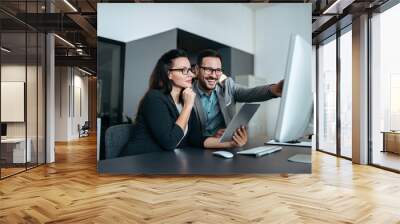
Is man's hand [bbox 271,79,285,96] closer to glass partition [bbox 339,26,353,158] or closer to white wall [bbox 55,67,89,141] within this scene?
glass partition [bbox 339,26,353,158]

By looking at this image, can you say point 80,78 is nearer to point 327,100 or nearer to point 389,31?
point 327,100

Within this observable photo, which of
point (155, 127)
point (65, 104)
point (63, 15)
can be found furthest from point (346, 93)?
point (65, 104)

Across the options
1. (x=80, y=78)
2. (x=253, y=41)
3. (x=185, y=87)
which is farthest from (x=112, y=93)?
(x=80, y=78)

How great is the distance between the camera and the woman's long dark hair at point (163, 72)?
5539mm

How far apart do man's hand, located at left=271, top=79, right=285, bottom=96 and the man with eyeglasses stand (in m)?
0.02

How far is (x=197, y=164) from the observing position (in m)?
5.49

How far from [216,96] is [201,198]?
1.86 meters

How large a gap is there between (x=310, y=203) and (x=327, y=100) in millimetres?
5692

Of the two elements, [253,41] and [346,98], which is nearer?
[253,41]

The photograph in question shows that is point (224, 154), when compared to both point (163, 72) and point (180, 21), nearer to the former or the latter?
point (163, 72)

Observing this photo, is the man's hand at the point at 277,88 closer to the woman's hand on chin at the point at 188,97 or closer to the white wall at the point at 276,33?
the white wall at the point at 276,33

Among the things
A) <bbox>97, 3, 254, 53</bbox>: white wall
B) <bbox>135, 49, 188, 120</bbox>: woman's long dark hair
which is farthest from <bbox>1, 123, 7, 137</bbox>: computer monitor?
<bbox>135, 49, 188, 120</bbox>: woman's long dark hair

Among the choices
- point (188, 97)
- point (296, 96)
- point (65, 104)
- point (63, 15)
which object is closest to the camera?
point (296, 96)

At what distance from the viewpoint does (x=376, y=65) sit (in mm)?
6910
